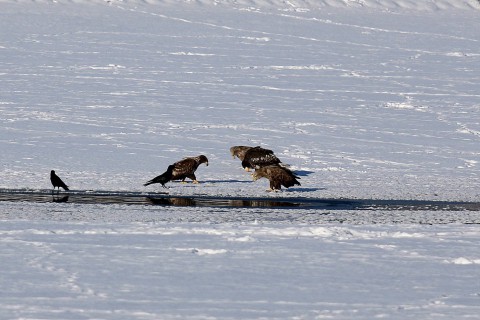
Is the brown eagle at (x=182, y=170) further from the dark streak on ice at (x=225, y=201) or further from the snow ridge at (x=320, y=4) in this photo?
the snow ridge at (x=320, y=4)

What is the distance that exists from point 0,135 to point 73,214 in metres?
10.7

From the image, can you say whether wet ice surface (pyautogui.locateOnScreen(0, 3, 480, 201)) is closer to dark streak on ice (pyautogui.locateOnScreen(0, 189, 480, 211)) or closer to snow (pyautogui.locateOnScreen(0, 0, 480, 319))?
snow (pyautogui.locateOnScreen(0, 0, 480, 319))

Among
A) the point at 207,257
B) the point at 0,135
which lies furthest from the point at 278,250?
the point at 0,135

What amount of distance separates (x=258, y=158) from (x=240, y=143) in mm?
4668

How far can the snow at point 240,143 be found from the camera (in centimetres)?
830

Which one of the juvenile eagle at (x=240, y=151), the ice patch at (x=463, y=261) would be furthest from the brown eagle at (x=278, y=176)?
the ice patch at (x=463, y=261)

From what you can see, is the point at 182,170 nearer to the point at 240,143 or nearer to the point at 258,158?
the point at 258,158

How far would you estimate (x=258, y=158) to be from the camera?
703 inches

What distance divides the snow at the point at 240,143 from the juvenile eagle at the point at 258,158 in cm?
33

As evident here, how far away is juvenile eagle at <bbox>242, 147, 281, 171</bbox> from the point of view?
1770 cm

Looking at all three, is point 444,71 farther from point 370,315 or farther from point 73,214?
point 370,315

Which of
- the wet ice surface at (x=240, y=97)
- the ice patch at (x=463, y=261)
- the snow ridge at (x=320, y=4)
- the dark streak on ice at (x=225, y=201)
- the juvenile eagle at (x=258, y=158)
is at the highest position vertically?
the snow ridge at (x=320, y=4)

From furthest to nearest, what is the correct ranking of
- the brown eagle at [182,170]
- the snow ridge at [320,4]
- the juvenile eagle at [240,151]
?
the snow ridge at [320,4] < the juvenile eagle at [240,151] < the brown eagle at [182,170]

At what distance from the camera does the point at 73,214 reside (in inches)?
504
